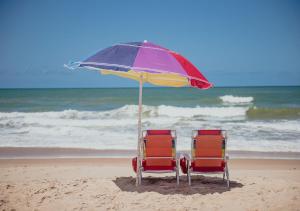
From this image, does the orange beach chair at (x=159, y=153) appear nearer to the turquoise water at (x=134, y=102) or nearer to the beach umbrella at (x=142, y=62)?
the beach umbrella at (x=142, y=62)

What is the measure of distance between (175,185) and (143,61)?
2.20m

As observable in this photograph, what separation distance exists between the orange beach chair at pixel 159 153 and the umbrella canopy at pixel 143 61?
0.99 metres

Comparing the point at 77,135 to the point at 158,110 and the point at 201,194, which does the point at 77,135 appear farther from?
the point at 158,110

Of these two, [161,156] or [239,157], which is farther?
[239,157]

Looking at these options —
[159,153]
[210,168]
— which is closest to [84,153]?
[159,153]

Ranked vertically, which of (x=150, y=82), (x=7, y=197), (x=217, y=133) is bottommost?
(x=7, y=197)

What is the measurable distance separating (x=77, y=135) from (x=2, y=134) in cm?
287

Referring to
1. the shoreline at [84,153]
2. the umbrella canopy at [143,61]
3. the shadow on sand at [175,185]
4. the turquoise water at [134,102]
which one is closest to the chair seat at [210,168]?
the shadow on sand at [175,185]

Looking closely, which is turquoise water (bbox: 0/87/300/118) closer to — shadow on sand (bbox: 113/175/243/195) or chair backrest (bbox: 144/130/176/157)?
shadow on sand (bbox: 113/175/243/195)

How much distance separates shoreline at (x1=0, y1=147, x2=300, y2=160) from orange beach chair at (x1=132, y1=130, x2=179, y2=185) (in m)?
4.11

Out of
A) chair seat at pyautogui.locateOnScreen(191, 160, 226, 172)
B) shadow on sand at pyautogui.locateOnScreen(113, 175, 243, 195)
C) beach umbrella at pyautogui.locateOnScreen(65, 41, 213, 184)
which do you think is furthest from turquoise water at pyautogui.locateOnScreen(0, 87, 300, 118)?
beach umbrella at pyautogui.locateOnScreen(65, 41, 213, 184)

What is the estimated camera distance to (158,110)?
26.8m

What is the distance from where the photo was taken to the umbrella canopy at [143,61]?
16.3 ft

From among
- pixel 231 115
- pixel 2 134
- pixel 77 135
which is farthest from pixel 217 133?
pixel 231 115
